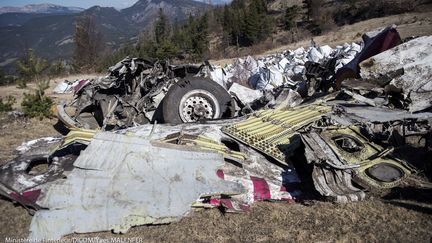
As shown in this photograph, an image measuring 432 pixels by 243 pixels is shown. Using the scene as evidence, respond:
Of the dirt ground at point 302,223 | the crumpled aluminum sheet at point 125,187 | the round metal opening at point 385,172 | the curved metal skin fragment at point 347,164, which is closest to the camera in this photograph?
the dirt ground at point 302,223

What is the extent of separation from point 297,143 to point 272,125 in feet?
1.82

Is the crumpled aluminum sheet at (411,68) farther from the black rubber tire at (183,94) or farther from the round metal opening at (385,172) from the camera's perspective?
the black rubber tire at (183,94)

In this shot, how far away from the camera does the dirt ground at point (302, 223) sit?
3.40m

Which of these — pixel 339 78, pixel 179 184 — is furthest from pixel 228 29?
pixel 179 184

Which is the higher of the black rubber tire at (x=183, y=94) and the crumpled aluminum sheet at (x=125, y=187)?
the black rubber tire at (x=183, y=94)

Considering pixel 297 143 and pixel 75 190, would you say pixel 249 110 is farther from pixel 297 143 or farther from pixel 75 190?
pixel 75 190

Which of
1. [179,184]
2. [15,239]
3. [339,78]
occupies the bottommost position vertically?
[15,239]

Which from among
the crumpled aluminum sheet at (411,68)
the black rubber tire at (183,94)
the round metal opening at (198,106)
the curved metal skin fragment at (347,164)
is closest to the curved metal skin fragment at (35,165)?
the black rubber tire at (183,94)

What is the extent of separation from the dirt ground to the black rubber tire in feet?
7.64

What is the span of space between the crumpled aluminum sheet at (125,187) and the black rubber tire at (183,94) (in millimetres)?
1837

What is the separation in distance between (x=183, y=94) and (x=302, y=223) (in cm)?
314

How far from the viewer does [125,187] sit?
149 inches

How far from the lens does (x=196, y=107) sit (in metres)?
6.14

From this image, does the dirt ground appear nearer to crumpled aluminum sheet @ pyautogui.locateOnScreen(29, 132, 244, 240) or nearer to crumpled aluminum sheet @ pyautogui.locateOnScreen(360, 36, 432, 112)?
crumpled aluminum sheet @ pyautogui.locateOnScreen(29, 132, 244, 240)
